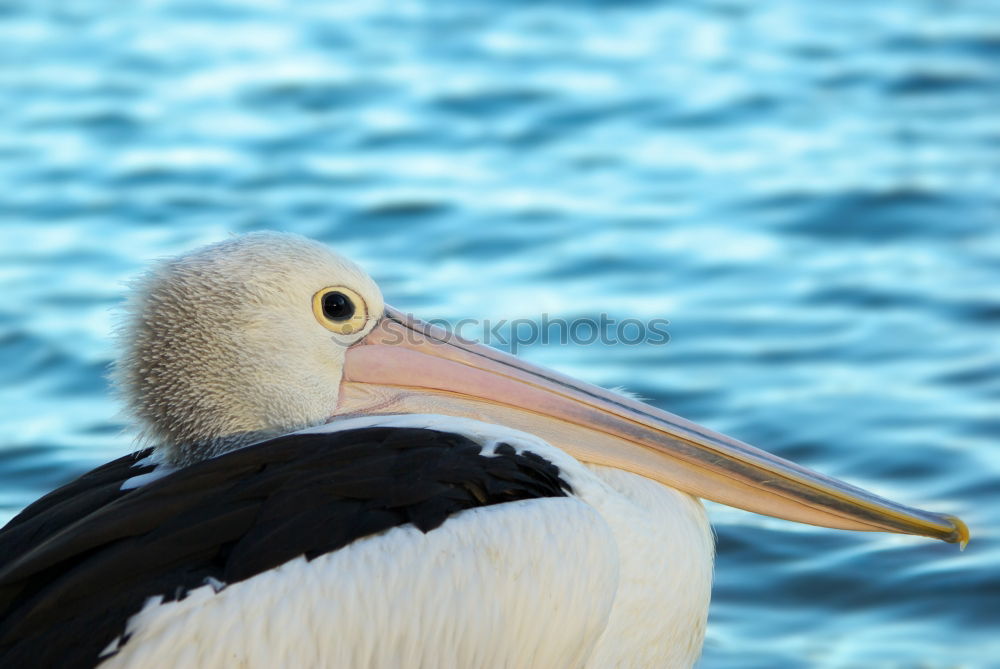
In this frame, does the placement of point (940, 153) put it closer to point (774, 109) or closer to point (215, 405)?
point (774, 109)

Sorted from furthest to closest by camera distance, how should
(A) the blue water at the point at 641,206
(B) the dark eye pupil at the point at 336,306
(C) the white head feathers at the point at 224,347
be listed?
1. (A) the blue water at the point at 641,206
2. (B) the dark eye pupil at the point at 336,306
3. (C) the white head feathers at the point at 224,347

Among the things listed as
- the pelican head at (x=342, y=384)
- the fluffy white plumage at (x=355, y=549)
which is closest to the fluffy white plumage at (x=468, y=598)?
the fluffy white plumage at (x=355, y=549)

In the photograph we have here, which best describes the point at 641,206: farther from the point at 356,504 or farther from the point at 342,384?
the point at 356,504

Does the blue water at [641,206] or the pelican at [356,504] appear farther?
the blue water at [641,206]

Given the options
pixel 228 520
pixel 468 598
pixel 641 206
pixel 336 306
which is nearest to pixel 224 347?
pixel 336 306

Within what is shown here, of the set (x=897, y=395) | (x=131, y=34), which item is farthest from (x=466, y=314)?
(x=131, y=34)

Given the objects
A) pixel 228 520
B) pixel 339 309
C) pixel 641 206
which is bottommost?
pixel 228 520

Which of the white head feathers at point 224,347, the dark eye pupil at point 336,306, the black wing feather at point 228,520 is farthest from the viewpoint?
the dark eye pupil at point 336,306

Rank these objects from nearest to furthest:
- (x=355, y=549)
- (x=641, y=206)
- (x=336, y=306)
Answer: (x=355, y=549) < (x=336, y=306) < (x=641, y=206)

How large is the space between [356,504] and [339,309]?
1.74ft

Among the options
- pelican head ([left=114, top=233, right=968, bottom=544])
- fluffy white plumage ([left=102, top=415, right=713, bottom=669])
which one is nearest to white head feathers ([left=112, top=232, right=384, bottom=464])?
pelican head ([left=114, top=233, right=968, bottom=544])

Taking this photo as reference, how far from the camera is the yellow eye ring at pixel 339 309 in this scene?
288 centimetres

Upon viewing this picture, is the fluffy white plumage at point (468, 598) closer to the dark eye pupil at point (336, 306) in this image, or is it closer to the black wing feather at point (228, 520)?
the black wing feather at point (228, 520)

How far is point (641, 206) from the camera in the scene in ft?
21.3
